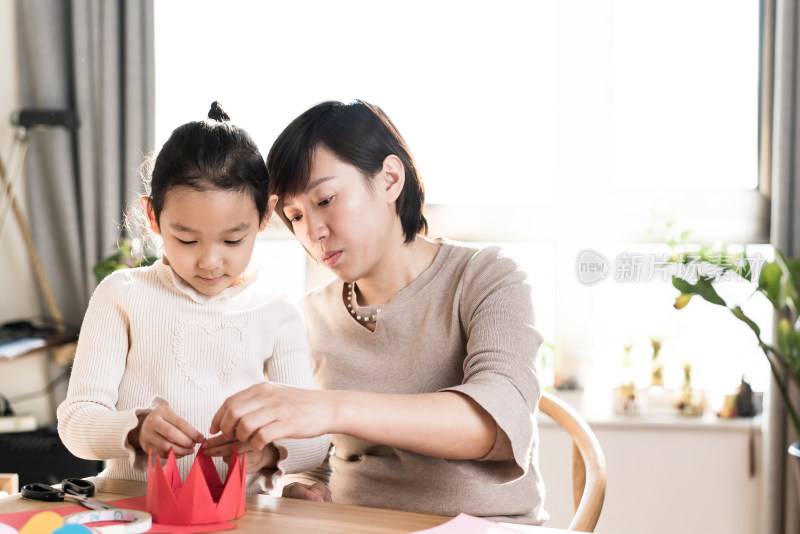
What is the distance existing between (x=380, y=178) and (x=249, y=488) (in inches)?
21.0

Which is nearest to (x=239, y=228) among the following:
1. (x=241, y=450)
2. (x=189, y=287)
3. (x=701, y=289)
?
(x=189, y=287)

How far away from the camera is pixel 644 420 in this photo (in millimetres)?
2416

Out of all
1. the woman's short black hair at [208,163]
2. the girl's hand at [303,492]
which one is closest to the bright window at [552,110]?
the woman's short black hair at [208,163]

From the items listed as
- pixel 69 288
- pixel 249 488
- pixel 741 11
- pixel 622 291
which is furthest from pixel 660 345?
pixel 69 288

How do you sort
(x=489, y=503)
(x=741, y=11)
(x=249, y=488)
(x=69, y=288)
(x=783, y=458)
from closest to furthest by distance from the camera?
1. (x=249, y=488)
2. (x=489, y=503)
3. (x=783, y=458)
4. (x=741, y=11)
5. (x=69, y=288)

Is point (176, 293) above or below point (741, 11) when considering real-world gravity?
below

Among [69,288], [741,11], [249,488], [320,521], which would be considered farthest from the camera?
[69,288]

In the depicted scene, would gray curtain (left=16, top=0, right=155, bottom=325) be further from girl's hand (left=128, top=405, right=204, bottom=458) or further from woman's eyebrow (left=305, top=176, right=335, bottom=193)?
girl's hand (left=128, top=405, right=204, bottom=458)

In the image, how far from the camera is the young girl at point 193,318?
107 cm

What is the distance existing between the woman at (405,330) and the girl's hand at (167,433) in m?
0.24

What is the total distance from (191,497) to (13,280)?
89.9 inches

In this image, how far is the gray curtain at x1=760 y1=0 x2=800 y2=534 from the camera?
7.44 ft

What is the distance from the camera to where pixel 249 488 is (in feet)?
3.57

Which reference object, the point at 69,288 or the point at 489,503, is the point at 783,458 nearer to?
the point at 489,503
